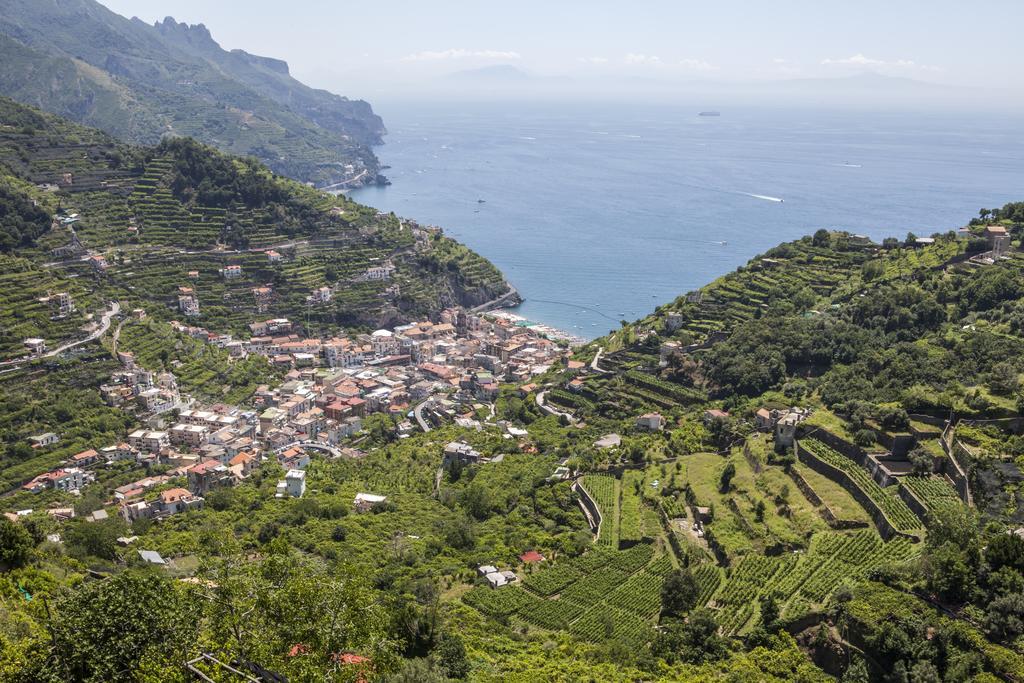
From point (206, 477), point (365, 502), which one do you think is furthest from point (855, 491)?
point (206, 477)

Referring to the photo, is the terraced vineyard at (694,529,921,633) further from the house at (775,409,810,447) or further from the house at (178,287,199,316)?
the house at (178,287,199,316)

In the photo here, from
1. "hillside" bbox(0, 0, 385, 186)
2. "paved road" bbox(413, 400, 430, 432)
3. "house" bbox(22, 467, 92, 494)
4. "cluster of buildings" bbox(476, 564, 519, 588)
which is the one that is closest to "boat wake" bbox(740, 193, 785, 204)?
"hillside" bbox(0, 0, 385, 186)

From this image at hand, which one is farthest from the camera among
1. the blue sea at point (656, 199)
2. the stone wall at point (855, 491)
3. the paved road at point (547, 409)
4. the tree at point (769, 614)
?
the blue sea at point (656, 199)

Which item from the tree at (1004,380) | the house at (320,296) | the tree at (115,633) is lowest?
the house at (320,296)

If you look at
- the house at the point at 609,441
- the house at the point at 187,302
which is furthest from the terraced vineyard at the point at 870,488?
the house at the point at 187,302

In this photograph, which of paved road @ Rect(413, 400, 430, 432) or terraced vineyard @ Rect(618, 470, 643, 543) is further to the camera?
paved road @ Rect(413, 400, 430, 432)

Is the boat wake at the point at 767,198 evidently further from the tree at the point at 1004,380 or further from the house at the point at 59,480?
the house at the point at 59,480
